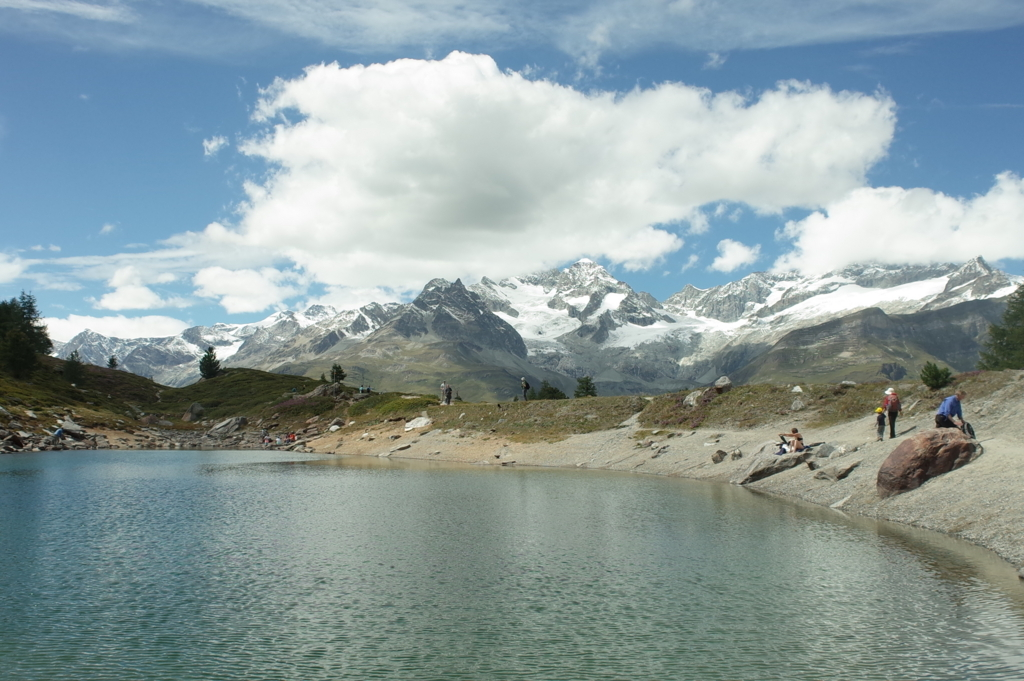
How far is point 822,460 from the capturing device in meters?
54.6

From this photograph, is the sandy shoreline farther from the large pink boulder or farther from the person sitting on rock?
the person sitting on rock

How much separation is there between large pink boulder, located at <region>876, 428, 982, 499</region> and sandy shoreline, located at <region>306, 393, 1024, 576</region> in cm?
64

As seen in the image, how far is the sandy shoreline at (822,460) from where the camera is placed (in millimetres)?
34469

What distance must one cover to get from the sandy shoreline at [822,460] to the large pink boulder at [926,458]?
64cm

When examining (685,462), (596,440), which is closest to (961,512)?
(685,462)

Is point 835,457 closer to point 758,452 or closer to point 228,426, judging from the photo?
point 758,452

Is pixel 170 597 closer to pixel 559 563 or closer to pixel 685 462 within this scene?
pixel 559 563

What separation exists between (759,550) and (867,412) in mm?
46146

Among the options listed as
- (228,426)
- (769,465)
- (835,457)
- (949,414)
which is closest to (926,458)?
(949,414)

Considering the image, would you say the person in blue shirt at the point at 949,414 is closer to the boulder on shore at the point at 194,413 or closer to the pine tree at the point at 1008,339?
the pine tree at the point at 1008,339

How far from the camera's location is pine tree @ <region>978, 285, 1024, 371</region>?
117250 millimetres

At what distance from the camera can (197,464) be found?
83125 millimetres

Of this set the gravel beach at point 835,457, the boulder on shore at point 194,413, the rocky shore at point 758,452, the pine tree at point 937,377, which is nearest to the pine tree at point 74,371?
the boulder on shore at point 194,413

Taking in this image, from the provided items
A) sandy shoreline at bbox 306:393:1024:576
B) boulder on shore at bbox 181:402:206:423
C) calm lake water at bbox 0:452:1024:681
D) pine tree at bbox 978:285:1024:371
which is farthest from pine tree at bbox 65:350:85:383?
pine tree at bbox 978:285:1024:371
